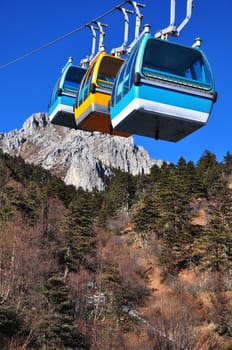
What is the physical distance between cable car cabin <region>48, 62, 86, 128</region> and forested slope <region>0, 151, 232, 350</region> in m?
17.1

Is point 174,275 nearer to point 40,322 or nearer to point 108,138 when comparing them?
point 40,322

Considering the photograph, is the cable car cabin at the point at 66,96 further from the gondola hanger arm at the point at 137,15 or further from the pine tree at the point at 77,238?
the pine tree at the point at 77,238

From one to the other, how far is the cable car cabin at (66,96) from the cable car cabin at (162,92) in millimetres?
2268

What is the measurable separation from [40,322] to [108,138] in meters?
169

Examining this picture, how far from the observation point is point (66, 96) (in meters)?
9.39

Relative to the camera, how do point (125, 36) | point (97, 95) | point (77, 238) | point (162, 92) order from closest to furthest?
point (162, 92)
point (97, 95)
point (125, 36)
point (77, 238)

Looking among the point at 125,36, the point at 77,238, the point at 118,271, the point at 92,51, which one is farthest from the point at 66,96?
the point at 77,238

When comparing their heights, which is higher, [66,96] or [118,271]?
[66,96]

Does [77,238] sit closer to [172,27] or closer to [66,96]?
[66,96]

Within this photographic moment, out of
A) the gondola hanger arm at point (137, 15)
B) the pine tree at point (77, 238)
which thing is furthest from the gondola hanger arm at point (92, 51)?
the pine tree at point (77, 238)

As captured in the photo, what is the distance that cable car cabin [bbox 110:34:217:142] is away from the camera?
261 inches

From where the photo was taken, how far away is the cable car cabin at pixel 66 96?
368 inches

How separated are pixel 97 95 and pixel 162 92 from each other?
1456 mm

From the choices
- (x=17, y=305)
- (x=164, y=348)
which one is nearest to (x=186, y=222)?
(x=164, y=348)
